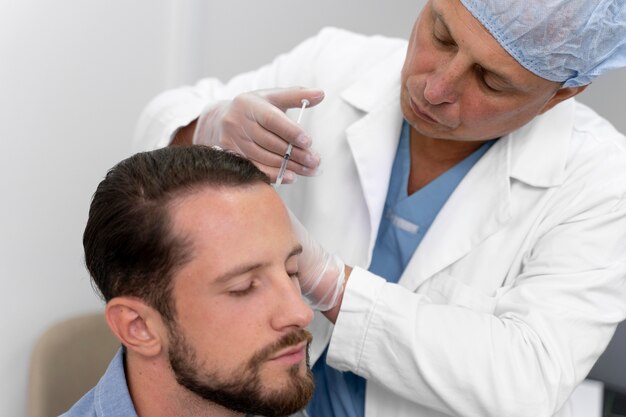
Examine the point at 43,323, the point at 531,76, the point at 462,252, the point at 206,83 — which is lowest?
the point at 43,323

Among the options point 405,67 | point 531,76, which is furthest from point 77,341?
point 531,76

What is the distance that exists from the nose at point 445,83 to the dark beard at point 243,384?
478 mm

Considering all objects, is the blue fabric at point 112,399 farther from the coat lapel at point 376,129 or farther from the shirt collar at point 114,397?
the coat lapel at point 376,129

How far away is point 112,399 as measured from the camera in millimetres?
1203

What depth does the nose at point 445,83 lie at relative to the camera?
1304 millimetres

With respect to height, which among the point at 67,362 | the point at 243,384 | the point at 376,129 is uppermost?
the point at 376,129

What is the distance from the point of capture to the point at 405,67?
1.45 meters

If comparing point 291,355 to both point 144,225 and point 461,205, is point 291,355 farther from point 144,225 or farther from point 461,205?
point 461,205

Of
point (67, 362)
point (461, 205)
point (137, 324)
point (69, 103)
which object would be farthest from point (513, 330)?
point (69, 103)

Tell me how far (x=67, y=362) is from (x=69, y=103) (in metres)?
0.63

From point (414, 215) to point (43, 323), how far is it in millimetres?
1018

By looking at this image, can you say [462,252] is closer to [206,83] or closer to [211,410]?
[211,410]

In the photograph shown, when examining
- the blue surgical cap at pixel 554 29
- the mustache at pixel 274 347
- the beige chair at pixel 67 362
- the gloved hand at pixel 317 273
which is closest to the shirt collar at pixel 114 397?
the mustache at pixel 274 347

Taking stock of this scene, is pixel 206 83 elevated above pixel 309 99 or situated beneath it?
situated beneath
